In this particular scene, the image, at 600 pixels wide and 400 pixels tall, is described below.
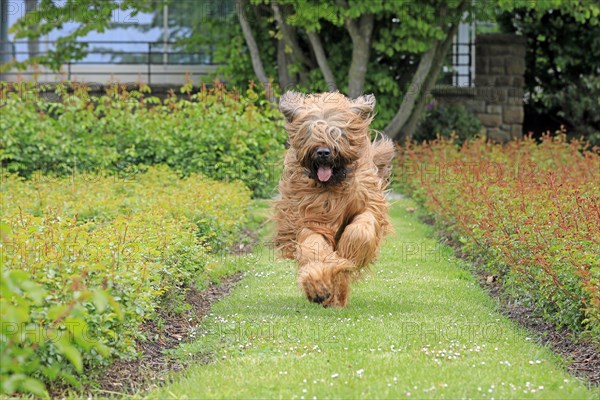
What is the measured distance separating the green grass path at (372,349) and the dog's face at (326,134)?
3.48 feet

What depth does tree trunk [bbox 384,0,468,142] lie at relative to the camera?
18203mm

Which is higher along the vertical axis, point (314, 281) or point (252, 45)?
point (252, 45)

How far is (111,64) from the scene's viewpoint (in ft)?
71.2

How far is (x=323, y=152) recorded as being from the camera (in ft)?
24.3

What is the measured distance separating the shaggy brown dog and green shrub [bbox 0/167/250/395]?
885mm

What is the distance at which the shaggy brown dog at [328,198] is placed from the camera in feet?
24.2

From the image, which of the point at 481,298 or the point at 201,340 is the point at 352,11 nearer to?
the point at 481,298

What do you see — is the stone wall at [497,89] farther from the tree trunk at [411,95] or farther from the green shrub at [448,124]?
the tree trunk at [411,95]

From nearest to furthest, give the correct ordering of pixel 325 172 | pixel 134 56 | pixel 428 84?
pixel 325 172, pixel 428 84, pixel 134 56

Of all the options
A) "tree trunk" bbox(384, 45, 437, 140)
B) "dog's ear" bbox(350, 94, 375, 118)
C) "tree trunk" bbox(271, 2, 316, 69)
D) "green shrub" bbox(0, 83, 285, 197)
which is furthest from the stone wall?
"dog's ear" bbox(350, 94, 375, 118)

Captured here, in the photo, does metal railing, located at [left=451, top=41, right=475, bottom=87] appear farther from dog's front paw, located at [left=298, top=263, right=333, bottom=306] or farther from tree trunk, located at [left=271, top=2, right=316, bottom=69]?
dog's front paw, located at [left=298, top=263, right=333, bottom=306]

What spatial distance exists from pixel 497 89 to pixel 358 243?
46.0ft

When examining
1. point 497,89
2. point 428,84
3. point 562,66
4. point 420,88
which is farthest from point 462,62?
point 420,88

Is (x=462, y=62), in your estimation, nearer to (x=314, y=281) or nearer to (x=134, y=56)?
(x=134, y=56)
